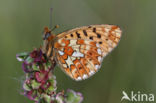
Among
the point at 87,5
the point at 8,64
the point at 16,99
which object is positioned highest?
the point at 87,5

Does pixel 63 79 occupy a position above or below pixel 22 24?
below

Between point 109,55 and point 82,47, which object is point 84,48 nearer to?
point 82,47

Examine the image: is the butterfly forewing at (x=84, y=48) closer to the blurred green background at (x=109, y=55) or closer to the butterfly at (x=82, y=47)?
the butterfly at (x=82, y=47)

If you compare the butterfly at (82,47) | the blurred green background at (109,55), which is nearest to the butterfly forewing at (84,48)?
the butterfly at (82,47)

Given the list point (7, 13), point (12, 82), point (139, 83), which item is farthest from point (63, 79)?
point (7, 13)

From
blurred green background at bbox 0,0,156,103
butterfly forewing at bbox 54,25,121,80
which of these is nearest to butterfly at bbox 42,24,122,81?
butterfly forewing at bbox 54,25,121,80

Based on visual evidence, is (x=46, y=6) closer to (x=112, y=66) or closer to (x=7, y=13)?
(x=7, y=13)

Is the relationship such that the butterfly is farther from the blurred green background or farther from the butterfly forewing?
the blurred green background
